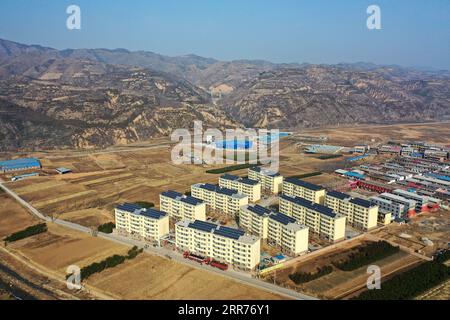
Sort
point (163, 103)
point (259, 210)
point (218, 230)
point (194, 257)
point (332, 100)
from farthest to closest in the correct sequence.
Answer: point (332, 100), point (163, 103), point (259, 210), point (218, 230), point (194, 257)

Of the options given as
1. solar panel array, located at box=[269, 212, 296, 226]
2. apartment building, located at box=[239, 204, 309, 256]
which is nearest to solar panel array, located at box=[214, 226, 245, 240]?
apartment building, located at box=[239, 204, 309, 256]

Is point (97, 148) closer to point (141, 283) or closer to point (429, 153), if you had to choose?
point (141, 283)

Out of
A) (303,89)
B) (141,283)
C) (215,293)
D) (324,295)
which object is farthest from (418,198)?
(303,89)

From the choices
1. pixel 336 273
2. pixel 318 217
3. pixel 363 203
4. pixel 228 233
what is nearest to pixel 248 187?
pixel 318 217

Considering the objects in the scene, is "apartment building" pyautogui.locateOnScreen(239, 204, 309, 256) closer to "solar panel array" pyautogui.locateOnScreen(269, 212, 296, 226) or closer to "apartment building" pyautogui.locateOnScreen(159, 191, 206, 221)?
"solar panel array" pyautogui.locateOnScreen(269, 212, 296, 226)

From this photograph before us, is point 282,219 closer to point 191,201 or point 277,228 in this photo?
point 277,228
